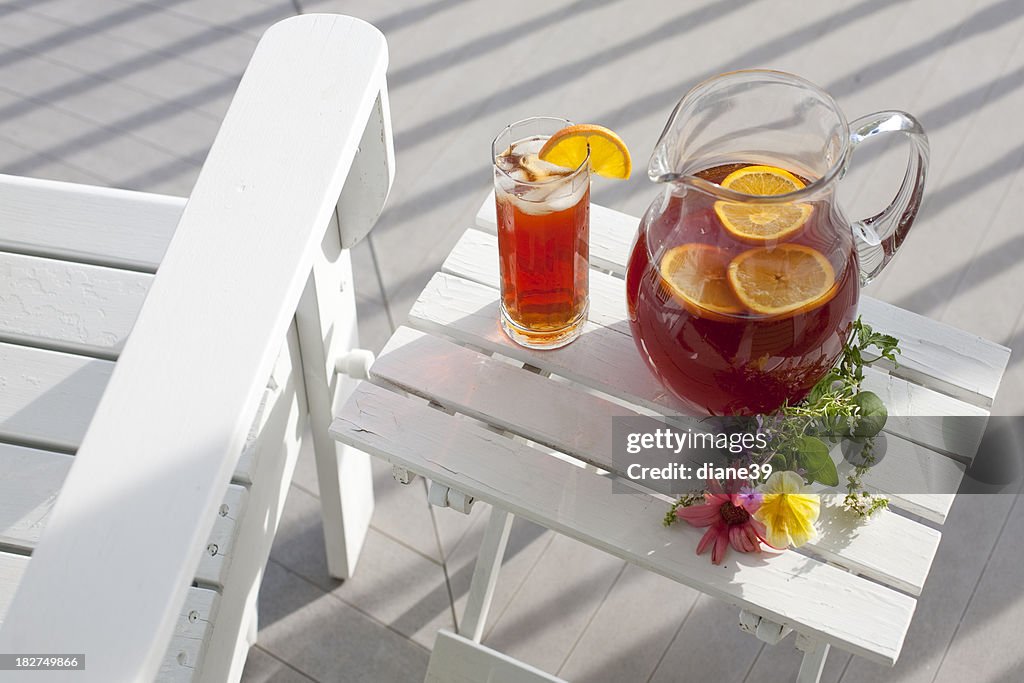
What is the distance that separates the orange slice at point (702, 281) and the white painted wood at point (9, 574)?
28.5 inches

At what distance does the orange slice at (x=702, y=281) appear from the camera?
871 millimetres

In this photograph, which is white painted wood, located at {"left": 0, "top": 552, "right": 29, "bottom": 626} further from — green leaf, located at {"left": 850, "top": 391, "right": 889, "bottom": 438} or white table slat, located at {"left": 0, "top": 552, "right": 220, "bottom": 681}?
green leaf, located at {"left": 850, "top": 391, "right": 889, "bottom": 438}

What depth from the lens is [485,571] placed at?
4.62ft

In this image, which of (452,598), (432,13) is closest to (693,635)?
(452,598)

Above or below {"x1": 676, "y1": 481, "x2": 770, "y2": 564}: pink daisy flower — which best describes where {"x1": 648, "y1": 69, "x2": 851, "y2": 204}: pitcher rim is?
above

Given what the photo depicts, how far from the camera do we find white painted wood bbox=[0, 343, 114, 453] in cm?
118

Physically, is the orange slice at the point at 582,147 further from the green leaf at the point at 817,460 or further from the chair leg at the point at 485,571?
the chair leg at the point at 485,571

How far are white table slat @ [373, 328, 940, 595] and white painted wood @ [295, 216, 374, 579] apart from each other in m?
0.15

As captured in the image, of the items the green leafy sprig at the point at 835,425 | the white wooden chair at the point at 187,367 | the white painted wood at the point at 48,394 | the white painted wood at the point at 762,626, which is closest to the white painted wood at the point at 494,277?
the white wooden chair at the point at 187,367

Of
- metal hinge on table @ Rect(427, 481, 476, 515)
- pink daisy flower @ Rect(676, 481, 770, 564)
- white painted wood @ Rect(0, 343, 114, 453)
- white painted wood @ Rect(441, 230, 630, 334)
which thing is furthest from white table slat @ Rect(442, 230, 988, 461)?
white painted wood @ Rect(0, 343, 114, 453)

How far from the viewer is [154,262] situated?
1.30 metres

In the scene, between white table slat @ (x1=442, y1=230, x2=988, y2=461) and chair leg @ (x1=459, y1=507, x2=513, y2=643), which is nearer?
white table slat @ (x1=442, y1=230, x2=988, y2=461)

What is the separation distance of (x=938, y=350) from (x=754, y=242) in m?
0.39

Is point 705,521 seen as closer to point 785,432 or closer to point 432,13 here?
point 785,432
